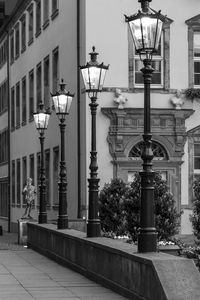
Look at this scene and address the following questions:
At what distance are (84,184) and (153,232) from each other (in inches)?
705

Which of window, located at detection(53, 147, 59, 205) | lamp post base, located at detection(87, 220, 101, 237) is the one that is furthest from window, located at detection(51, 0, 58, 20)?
lamp post base, located at detection(87, 220, 101, 237)

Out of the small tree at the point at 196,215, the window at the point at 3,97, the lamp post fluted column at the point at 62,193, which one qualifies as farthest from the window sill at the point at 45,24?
the small tree at the point at 196,215

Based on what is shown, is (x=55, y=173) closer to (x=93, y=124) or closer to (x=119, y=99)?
(x=119, y=99)

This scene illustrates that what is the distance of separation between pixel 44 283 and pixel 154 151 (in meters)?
15.6

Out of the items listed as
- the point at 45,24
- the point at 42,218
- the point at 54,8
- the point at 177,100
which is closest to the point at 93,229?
the point at 42,218

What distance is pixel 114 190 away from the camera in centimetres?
2353

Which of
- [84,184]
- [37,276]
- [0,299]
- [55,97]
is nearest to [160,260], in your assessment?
[0,299]

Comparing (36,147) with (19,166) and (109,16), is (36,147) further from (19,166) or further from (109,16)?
(109,16)

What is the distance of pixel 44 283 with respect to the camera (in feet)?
48.8

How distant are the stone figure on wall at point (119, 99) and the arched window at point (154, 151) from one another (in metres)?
1.49

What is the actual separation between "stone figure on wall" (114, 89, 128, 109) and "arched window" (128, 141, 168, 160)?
149 cm

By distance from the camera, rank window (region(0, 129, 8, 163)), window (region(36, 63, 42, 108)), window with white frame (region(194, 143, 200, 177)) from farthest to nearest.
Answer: window (region(0, 129, 8, 163)) → window (region(36, 63, 42, 108)) → window with white frame (region(194, 143, 200, 177))

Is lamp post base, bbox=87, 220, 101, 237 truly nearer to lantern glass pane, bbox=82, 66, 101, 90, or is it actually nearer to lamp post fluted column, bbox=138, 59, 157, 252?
lantern glass pane, bbox=82, 66, 101, 90

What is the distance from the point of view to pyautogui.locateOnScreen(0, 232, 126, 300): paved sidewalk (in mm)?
13078
